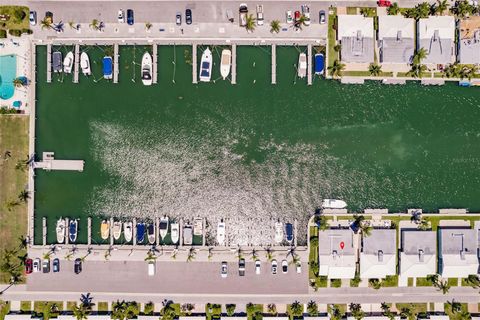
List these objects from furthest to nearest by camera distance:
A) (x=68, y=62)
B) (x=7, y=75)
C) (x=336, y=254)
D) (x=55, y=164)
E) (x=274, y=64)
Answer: (x=274, y=64), (x=55, y=164), (x=68, y=62), (x=7, y=75), (x=336, y=254)

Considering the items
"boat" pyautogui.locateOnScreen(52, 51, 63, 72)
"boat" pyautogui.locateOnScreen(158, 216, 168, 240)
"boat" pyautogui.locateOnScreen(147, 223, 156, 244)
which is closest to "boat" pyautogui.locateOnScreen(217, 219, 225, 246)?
"boat" pyautogui.locateOnScreen(158, 216, 168, 240)

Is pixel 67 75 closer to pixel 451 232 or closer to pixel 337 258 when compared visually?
pixel 337 258

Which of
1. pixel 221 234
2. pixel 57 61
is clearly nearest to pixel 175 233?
pixel 221 234

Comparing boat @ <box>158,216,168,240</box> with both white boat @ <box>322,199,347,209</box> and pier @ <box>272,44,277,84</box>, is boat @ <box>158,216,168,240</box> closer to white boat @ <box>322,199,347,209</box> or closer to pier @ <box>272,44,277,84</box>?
white boat @ <box>322,199,347,209</box>

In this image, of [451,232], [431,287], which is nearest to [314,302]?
[431,287]

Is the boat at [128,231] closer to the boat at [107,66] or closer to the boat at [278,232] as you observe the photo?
the boat at [278,232]

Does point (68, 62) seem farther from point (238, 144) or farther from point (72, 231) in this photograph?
point (238, 144)
